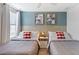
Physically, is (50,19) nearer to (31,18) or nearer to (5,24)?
(31,18)

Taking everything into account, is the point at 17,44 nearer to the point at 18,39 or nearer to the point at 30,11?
the point at 18,39

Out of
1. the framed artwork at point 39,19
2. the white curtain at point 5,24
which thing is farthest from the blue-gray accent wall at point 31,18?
the white curtain at point 5,24

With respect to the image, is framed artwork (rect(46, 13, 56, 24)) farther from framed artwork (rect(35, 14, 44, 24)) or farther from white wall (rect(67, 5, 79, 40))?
white wall (rect(67, 5, 79, 40))

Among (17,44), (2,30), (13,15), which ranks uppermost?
(13,15)

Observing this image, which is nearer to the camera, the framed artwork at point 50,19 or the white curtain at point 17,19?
the white curtain at point 17,19

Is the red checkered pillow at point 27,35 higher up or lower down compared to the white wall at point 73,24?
lower down

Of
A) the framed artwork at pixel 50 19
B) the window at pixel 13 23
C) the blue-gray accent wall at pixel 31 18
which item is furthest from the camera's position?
the framed artwork at pixel 50 19

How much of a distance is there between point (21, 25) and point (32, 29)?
0.22 meters

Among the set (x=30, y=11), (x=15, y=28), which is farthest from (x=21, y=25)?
(x=30, y=11)

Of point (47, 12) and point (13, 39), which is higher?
point (47, 12)

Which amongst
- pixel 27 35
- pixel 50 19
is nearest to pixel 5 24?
pixel 27 35

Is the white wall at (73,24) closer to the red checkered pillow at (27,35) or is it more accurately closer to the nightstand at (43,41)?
the nightstand at (43,41)

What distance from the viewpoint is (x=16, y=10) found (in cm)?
223

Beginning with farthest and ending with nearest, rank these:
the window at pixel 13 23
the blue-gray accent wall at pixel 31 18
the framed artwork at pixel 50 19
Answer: the framed artwork at pixel 50 19, the blue-gray accent wall at pixel 31 18, the window at pixel 13 23
